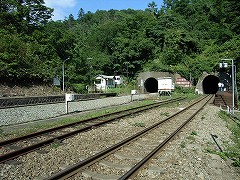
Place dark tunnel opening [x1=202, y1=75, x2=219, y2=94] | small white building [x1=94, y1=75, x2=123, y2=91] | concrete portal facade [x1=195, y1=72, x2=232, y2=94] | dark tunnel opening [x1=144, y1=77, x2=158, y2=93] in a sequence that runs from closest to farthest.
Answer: concrete portal facade [x1=195, y1=72, x2=232, y2=94] < dark tunnel opening [x1=144, y1=77, x2=158, y2=93] < dark tunnel opening [x1=202, y1=75, x2=219, y2=94] < small white building [x1=94, y1=75, x2=123, y2=91]

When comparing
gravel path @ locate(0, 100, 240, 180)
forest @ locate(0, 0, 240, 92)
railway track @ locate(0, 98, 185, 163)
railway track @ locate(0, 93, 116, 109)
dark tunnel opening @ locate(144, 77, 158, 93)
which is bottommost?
gravel path @ locate(0, 100, 240, 180)

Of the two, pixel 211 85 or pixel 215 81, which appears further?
pixel 211 85

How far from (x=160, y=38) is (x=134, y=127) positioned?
193ft

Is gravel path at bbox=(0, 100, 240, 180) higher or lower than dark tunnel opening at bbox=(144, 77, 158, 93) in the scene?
lower

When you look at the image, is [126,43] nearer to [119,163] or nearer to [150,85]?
[150,85]

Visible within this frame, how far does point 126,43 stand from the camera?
69.2 m

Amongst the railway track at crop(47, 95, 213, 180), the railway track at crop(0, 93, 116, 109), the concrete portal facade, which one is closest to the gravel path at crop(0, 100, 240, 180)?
the railway track at crop(47, 95, 213, 180)

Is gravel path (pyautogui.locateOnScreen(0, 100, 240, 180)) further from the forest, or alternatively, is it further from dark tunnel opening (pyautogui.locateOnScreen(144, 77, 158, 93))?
dark tunnel opening (pyautogui.locateOnScreen(144, 77, 158, 93))

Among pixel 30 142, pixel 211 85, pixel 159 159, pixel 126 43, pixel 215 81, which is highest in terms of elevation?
pixel 126 43

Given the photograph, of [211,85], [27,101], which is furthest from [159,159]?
[211,85]

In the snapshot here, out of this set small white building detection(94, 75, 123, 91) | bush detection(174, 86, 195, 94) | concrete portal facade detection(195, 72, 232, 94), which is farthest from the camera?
small white building detection(94, 75, 123, 91)

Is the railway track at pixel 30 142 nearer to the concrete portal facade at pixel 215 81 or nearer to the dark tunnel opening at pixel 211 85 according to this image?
the concrete portal facade at pixel 215 81

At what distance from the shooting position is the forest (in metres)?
37.7

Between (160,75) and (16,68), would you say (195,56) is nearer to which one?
(160,75)
